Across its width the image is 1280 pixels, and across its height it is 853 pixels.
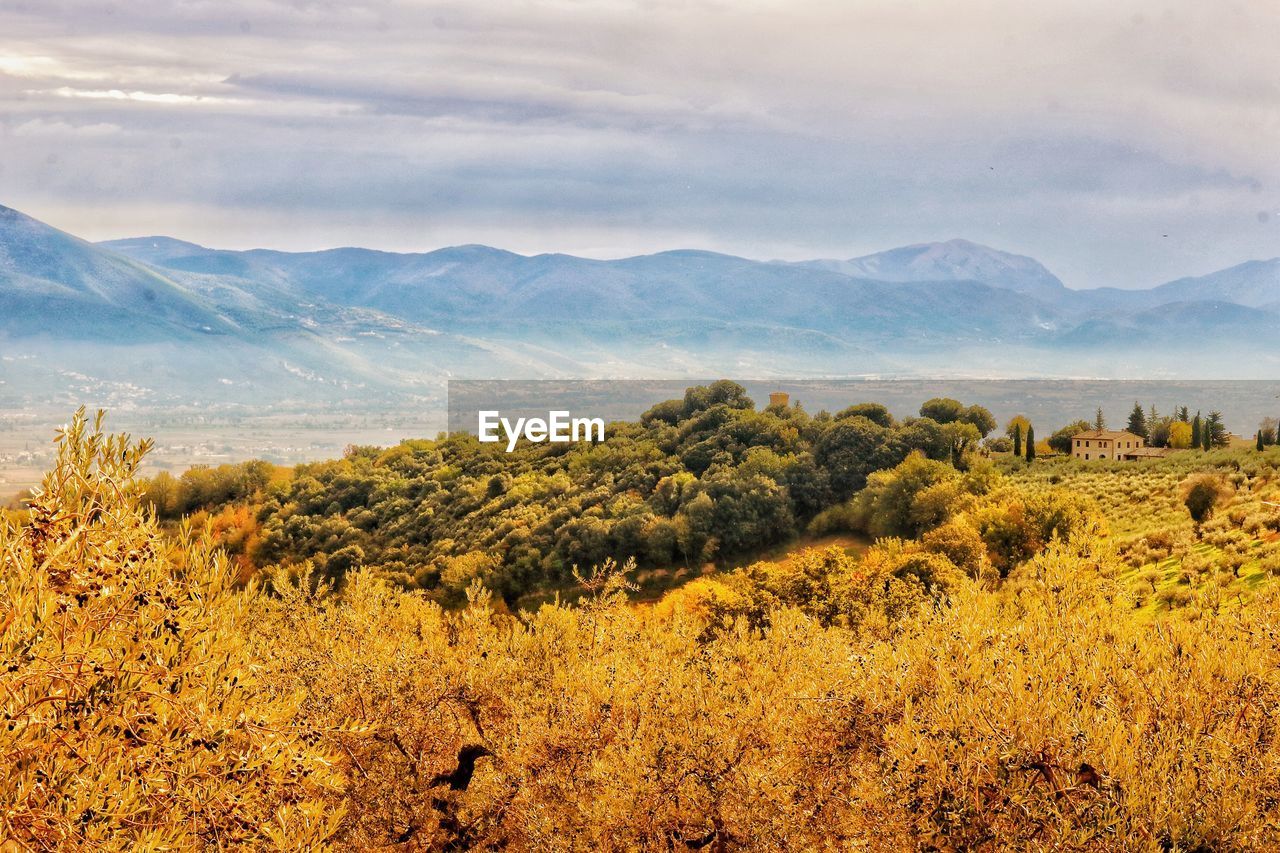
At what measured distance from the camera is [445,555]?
77.9 metres

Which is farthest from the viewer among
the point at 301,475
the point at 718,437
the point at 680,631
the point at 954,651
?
the point at 301,475

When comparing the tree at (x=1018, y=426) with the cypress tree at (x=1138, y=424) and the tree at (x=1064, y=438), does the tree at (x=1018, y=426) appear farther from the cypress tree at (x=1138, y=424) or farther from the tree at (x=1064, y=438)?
the cypress tree at (x=1138, y=424)

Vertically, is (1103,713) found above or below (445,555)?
above

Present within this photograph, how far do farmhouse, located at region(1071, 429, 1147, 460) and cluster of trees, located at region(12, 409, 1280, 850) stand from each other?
214 feet

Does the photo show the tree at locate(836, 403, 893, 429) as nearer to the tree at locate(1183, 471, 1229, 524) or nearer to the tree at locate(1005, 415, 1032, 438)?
the tree at locate(1005, 415, 1032, 438)

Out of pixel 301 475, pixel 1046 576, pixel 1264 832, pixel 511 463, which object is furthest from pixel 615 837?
pixel 301 475

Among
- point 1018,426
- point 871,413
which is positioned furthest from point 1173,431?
point 871,413

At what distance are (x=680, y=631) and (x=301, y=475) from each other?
9251 centimetres

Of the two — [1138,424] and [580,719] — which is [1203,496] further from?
[1138,424]

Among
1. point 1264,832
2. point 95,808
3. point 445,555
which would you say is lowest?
point 445,555

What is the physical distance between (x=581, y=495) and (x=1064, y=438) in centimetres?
4143

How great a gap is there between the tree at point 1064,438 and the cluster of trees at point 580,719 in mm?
69482

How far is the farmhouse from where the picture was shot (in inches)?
3396

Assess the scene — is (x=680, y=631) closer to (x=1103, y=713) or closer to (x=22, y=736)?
(x=1103, y=713)
